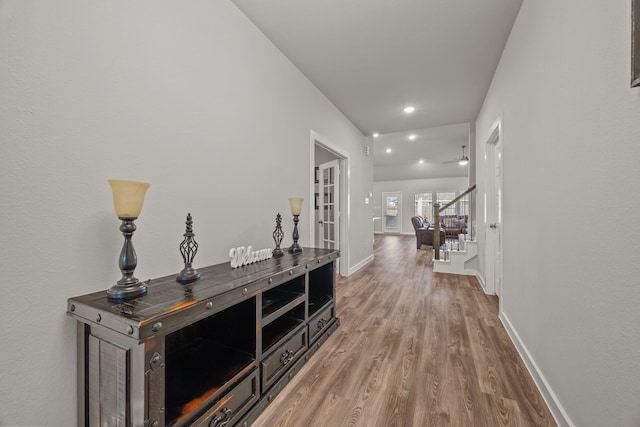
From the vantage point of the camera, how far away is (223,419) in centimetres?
123

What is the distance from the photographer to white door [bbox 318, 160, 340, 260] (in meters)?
4.35

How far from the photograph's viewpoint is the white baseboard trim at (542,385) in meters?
1.32

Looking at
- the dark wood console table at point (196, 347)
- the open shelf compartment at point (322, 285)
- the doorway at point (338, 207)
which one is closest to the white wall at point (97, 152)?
the dark wood console table at point (196, 347)

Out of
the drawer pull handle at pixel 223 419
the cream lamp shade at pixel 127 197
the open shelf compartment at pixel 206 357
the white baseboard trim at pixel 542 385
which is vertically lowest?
the white baseboard trim at pixel 542 385

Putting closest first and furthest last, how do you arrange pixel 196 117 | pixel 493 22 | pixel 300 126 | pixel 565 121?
pixel 565 121 → pixel 196 117 → pixel 493 22 → pixel 300 126

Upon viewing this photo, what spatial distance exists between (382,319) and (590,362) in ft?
5.53

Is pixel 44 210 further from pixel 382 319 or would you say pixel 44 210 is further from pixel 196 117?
pixel 382 319

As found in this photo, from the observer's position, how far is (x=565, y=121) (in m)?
1.34

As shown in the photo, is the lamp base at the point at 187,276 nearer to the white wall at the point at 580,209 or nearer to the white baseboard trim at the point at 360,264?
the white wall at the point at 580,209

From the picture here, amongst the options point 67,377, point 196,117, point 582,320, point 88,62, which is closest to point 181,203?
point 196,117

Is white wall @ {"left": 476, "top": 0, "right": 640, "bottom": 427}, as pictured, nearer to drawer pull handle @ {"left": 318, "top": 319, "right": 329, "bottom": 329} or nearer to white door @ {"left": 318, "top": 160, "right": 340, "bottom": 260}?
drawer pull handle @ {"left": 318, "top": 319, "right": 329, "bottom": 329}

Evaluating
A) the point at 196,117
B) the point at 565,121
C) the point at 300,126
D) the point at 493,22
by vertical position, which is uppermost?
the point at 493,22

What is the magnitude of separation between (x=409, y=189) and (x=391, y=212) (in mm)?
1314

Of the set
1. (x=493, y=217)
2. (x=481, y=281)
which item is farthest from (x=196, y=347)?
(x=481, y=281)
